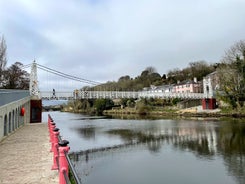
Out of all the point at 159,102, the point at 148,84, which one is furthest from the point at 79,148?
the point at 148,84

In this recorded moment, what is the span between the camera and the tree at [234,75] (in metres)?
37.6

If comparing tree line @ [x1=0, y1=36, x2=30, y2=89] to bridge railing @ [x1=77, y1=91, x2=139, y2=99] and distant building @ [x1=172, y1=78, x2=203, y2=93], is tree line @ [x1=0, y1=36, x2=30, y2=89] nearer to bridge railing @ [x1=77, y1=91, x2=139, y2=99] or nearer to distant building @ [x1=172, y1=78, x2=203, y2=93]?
bridge railing @ [x1=77, y1=91, x2=139, y2=99]

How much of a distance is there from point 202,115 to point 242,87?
8964 mm

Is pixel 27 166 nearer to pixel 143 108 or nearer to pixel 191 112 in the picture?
pixel 191 112

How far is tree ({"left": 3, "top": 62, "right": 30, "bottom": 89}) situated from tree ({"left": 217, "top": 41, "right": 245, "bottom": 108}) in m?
32.5

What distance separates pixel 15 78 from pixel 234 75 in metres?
34.2

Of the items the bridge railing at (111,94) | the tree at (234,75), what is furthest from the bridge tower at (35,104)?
the tree at (234,75)

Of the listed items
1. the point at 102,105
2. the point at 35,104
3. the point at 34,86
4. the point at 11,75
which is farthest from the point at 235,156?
the point at 102,105

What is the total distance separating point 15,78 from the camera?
3825 cm

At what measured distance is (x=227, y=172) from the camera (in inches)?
392

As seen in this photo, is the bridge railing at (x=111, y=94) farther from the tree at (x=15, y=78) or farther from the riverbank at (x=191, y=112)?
the tree at (x=15, y=78)

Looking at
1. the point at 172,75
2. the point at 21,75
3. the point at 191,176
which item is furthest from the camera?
the point at 172,75

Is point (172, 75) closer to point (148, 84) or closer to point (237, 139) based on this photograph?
point (148, 84)

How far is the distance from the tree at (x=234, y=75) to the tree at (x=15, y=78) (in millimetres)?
32548
